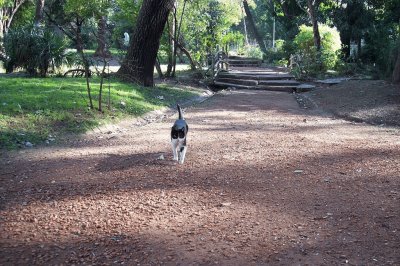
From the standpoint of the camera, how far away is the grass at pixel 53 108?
24.9 feet

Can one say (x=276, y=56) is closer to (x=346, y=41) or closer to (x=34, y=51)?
(x=346, y=41)

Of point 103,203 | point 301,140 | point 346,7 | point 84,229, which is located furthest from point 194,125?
point 346,7

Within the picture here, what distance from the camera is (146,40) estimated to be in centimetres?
1381

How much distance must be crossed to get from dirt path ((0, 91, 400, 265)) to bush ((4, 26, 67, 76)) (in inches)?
306

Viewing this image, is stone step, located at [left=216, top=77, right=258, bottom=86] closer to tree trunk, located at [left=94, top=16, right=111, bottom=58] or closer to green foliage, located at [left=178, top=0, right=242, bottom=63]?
green foliage, located at [left=178, top=0, right=242, bottom=63]

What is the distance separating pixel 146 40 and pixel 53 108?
5557 millimetres

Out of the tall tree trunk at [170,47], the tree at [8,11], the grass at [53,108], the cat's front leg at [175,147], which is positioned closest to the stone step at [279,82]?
the tall tree trunk at [170,47]

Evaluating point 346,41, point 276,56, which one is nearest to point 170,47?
point 346,41

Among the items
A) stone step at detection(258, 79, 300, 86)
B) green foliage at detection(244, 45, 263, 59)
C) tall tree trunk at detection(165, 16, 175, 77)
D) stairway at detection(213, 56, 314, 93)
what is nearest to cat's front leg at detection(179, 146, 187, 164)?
tall tree trunk at detection(165, 16, 175, 77)

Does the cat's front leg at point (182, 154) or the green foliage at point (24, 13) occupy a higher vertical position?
the green foliage at point (24, 13)

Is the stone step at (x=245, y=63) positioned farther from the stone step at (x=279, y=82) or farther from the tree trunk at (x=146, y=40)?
the tree trunk at (x=146, y=40)

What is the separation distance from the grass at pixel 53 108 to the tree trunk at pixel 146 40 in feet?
3.97

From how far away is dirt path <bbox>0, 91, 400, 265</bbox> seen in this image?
3422mm

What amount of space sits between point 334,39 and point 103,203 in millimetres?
23907
